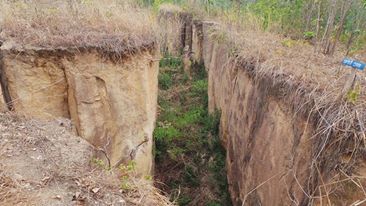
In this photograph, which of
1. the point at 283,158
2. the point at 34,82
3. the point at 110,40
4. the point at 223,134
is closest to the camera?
the point at 283,158

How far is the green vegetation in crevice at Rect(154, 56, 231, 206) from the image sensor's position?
20.3 feet

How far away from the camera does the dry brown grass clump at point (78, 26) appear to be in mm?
4352

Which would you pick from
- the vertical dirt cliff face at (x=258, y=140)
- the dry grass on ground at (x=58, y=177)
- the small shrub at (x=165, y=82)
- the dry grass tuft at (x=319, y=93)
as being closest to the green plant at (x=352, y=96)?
the dry grass tuft at (x=319, y=93)

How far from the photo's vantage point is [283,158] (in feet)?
12.8

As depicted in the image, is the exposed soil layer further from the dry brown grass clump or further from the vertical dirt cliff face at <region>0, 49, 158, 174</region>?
Answer: the dry brown grass clump

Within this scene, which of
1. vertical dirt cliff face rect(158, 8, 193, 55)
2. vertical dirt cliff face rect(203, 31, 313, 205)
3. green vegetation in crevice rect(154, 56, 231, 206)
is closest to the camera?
vertical dirt cliff face rect(203, 31, 313, 205)

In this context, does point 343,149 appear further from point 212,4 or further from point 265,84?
point 212,4

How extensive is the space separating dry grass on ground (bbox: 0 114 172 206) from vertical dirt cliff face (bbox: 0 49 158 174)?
90cm

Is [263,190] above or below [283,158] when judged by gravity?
below

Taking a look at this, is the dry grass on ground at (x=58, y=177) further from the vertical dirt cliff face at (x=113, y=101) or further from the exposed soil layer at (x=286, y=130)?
the exposed soil layer at (x=286, y=130)

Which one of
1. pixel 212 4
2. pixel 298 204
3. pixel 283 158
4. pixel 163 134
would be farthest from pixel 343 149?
pixel 212 4

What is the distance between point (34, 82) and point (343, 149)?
3.46m

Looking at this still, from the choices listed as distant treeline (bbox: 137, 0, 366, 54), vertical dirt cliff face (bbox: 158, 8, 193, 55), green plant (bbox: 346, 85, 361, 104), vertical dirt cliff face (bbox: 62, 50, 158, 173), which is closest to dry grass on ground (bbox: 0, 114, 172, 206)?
vertical dirt cliff face (bbox: 62, 50, 158, 173)

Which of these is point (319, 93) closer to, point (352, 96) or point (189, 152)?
point (352, 96)
